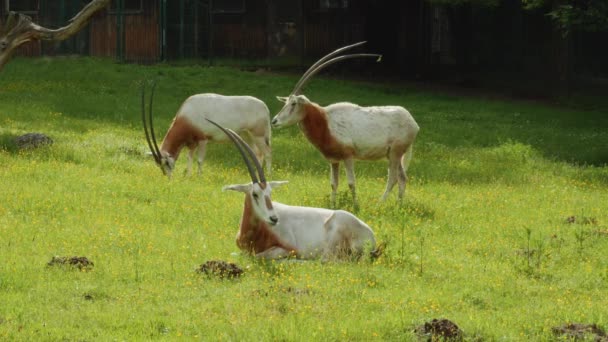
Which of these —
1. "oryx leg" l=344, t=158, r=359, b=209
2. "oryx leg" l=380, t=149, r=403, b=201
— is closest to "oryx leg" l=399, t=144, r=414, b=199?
"oryx leg" l=380, t=149, r=403, b=201

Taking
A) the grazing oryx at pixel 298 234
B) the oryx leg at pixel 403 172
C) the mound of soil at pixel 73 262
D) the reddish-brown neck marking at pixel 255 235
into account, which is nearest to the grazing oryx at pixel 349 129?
the oryx leg at pixel 403 172

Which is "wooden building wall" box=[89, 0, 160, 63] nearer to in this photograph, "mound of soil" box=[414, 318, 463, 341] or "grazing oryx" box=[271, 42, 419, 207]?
"grazing oryx" box=[271, 42, 419, 207]

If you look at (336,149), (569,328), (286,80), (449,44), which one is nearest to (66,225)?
(336,149)

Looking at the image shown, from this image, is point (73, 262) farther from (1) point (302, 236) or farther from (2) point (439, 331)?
(2) point (439, 331)

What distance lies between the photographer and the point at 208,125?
19.9 m

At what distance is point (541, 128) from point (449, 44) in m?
16.9

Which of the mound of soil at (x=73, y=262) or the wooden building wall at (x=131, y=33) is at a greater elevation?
the wooden building wall at (x=131, y=33)

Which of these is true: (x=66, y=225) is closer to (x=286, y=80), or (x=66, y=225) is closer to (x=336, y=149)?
(x=336, y=149)

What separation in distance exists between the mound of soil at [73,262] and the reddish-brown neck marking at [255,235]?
1.78 m

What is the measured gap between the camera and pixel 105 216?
15.2m

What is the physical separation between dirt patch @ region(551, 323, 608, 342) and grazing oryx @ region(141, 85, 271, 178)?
10426mm

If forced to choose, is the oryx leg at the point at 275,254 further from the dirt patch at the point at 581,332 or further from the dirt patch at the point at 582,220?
the dirt patch at the point at 582,220

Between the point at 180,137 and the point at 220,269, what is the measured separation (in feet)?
27.7

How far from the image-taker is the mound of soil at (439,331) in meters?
9.72
